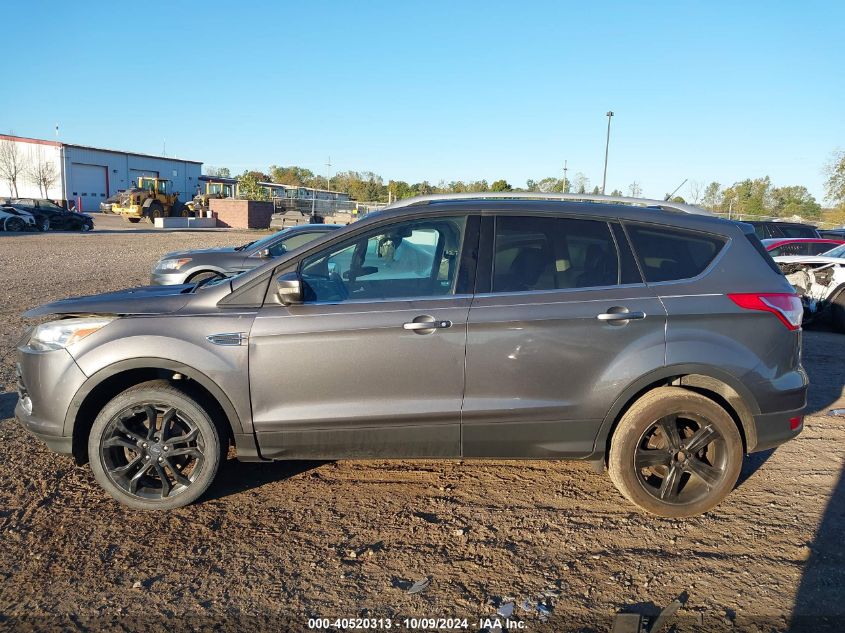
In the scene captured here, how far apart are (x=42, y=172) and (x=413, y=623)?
6861 centimetres

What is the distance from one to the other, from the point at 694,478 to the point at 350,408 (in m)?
2.14

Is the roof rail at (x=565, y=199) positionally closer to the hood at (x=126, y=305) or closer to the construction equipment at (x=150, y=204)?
the hood at (x=126, y=305)

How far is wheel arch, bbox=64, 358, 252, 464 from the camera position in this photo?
3738 millimetres

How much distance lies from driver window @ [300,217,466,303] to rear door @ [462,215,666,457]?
265 millimetres

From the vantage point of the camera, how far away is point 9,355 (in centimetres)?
716

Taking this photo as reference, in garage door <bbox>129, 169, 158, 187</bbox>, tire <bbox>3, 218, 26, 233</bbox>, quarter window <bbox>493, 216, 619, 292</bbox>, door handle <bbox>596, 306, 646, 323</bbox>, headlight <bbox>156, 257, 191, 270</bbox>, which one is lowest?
tire <bbox>3, 218, 26, 233</bbox>

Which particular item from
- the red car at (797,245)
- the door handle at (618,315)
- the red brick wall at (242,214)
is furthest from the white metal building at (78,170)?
the door handle at (618,315)

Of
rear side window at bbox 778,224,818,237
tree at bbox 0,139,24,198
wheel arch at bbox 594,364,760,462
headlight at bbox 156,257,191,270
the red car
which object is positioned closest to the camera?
wheel arch at bbox 594,364,760,462

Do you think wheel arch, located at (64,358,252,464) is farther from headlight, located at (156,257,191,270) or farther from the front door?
headlight, located at (156,257,191,270)

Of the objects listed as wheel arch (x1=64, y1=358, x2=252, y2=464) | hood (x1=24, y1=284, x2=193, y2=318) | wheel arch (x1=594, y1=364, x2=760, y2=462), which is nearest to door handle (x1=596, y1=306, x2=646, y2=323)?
wheel arch (x1=594, y1=364, x2=760, y2=462)

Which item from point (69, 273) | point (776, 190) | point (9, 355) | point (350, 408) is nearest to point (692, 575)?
point (350, 408)

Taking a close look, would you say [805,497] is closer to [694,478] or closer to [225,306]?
[694,478]

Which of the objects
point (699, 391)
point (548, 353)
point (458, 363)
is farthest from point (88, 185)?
point (699, 391)

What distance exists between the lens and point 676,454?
3.92 meters
